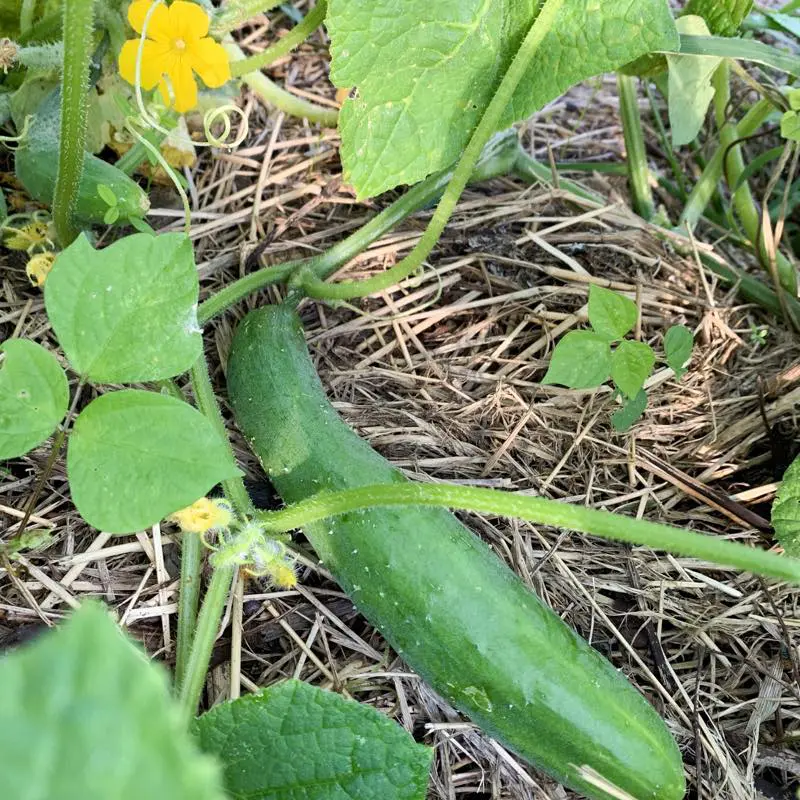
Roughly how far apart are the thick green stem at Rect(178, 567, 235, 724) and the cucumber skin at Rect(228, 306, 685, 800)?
224mm

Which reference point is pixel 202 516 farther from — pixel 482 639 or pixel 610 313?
pixel 610 313

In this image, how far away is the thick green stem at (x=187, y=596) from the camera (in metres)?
1.43

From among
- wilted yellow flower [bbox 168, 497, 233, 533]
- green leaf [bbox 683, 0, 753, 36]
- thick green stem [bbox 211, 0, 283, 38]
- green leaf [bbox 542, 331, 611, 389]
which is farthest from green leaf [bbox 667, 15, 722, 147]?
wilted yellow flower [bbox 168, 497, 233, 533]

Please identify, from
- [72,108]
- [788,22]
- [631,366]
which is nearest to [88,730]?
[72,108]

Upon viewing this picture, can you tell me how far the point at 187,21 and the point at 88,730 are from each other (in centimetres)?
139

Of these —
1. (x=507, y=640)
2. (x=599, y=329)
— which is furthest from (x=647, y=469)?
(x=507, y=640)

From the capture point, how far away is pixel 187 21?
5.06 feet

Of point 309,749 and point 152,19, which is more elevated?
point 152,19

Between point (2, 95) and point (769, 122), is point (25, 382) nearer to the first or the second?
point (2, 95)

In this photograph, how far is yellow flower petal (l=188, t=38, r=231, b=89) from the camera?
1575 mm

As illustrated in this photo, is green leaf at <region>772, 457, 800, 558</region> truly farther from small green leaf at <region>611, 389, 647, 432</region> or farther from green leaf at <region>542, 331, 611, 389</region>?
green leaf at <region>542, 331, 611, 389</region>

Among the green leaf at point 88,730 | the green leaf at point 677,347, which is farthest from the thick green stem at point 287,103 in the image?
the green leaf at point 88,730

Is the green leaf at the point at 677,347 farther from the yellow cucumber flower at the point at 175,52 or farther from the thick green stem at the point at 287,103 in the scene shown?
the yellow cucumber flower at the point at 175,52

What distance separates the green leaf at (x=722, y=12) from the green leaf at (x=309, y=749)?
63.9 inches
